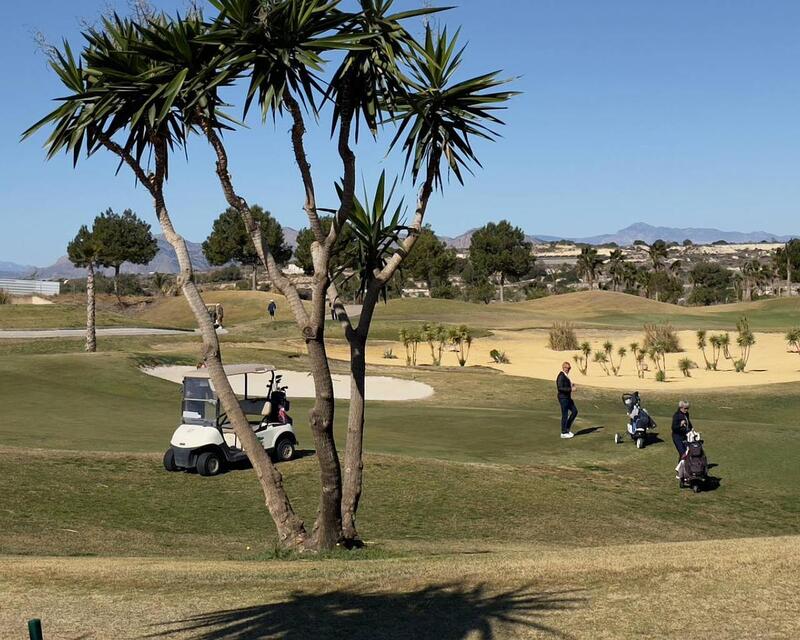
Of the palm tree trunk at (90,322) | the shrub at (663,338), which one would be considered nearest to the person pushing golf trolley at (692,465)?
the palm tree trunk at (90,322)

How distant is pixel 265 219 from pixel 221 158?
4376 inches

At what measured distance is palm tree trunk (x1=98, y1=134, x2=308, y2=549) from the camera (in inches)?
564

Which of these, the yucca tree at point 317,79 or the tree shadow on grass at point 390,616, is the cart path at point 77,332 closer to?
the yucca tree at point 317,79

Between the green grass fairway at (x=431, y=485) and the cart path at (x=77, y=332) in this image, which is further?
the cart path at (x=77, y=332)

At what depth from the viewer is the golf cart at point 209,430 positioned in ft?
64.8

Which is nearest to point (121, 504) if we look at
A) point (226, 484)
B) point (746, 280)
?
point (226, 484)

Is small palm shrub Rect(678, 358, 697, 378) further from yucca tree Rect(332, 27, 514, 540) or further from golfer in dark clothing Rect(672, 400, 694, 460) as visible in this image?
yucca tree Rect(332, 27, 514, 540)

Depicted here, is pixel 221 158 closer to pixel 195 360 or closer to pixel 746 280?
pixel 195 360

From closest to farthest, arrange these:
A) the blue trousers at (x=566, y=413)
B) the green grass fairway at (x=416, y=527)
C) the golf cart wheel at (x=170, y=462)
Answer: the green grass fairway at (x=416, y=527) → the golf cart wheel at (x=170, y=462) → the blue trousers at (x=566, y=413)

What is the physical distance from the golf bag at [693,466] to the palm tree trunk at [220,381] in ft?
30.3

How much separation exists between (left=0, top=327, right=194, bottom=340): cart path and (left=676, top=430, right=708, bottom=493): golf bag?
3866 centimetres

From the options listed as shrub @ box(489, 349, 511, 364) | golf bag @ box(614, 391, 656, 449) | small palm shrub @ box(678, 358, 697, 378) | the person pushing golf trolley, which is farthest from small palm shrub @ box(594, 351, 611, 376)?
the person pushing golf trolley

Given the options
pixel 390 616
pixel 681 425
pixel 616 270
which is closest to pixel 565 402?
pixel 681 425

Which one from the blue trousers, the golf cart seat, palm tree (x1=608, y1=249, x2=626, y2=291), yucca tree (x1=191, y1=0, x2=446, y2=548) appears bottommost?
the blue trousers
